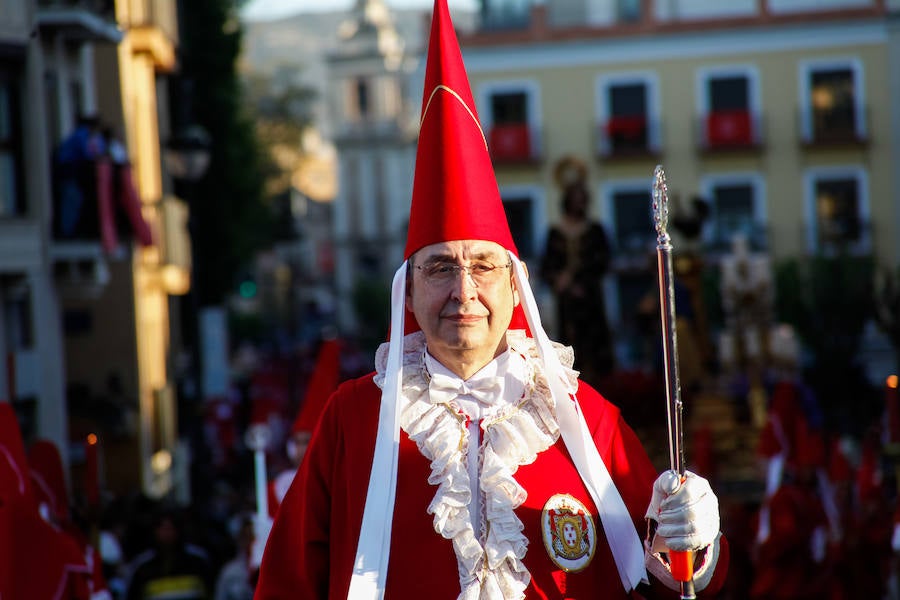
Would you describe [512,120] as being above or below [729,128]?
above

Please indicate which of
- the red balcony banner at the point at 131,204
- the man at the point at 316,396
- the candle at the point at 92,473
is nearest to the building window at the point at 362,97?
the red balcony banner at the point at 131,204

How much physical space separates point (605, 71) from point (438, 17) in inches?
1315

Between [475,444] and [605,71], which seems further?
[605,71]

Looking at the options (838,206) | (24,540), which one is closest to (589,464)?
(24,540)

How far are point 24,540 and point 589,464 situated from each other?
308cm

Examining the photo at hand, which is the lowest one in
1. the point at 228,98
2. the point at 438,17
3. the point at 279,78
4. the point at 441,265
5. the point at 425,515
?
the point at 425,515

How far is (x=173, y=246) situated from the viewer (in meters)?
23.3

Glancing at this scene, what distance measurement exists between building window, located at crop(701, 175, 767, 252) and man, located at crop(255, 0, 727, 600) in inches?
1339

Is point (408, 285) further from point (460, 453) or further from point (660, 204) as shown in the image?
point (660, 204)

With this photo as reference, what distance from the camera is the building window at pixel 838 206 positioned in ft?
122

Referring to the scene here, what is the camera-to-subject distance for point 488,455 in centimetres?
442

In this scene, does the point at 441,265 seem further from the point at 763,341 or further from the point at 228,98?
the point at 228,98

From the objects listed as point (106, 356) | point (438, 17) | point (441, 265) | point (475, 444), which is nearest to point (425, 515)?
point (475, 444)

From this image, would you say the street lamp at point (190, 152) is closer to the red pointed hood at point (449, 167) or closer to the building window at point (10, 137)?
the building window at point (10, 137)
